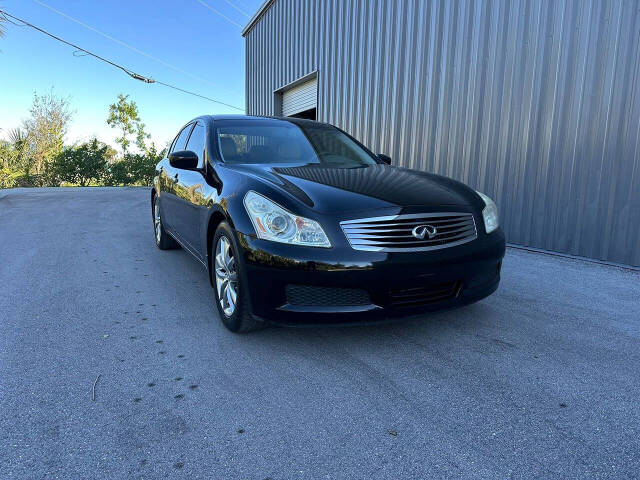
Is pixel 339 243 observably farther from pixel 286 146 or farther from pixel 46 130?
pixel 46 130

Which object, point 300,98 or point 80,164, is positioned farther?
point 80,164

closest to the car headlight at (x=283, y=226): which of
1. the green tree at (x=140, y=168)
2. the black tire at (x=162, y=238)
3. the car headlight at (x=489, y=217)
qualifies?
the car headlight at (x=489, y=217)

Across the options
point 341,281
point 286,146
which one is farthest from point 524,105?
point 341,281

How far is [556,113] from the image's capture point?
5.32 metres

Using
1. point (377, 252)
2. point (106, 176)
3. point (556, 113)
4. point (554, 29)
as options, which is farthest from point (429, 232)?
point (106, 176)

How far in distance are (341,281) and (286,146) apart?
1779 millimetres

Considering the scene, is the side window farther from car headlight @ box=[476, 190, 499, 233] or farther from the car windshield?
car headlight @ box=[476, 190, 499, 233]

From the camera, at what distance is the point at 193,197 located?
3531mm

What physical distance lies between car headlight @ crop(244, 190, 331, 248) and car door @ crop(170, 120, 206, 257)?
2.94ft

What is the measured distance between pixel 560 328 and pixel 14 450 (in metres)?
3.10

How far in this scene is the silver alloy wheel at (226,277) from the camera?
2754 mm

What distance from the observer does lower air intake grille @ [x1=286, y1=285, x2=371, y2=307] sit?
7.66 ft

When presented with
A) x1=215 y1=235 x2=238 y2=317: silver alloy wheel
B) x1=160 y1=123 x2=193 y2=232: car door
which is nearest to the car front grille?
x1=215 y1=235 x2=238 y2=317: silver alloy wheel

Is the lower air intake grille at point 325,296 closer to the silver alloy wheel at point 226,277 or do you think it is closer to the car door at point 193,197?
the silver alloy wheel at point 226,277
